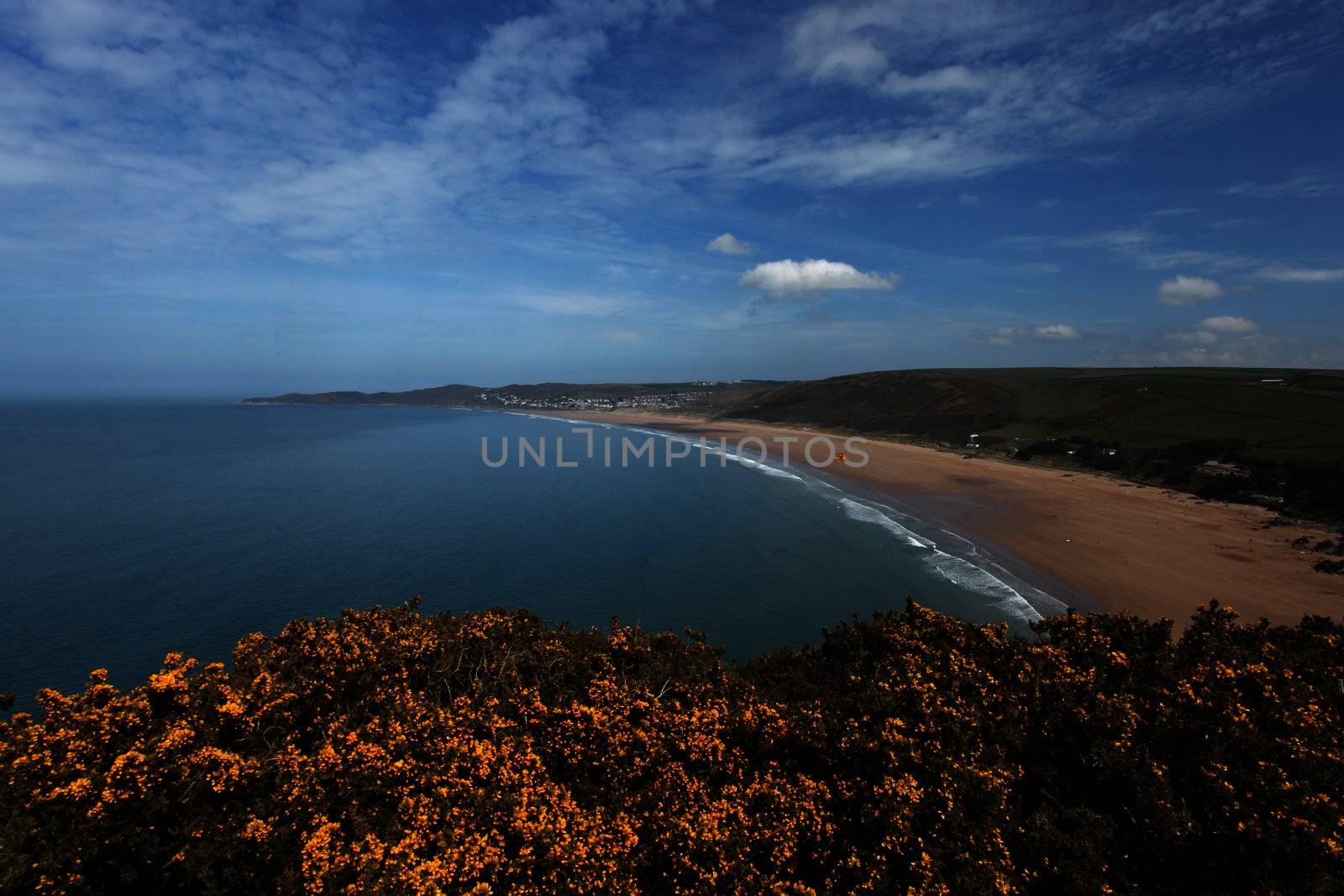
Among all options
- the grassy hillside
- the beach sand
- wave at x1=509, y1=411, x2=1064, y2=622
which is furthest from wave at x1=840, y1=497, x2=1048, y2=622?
the grassy hillside

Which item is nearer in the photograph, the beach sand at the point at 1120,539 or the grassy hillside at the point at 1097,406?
the beach sand at the point at 1120,539

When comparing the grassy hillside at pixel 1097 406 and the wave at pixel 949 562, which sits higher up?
the grassy hillside at pixel 1097 406

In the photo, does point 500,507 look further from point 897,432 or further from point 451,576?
point 897,432

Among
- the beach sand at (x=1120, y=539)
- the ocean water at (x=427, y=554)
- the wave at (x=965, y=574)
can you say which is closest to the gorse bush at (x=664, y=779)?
the ocean water at (x=427, y=554)

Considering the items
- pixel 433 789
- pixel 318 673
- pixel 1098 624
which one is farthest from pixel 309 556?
pixel 1098 624

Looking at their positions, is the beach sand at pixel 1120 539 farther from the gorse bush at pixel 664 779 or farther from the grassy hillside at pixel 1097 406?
the gorse bush at pixel 664 779

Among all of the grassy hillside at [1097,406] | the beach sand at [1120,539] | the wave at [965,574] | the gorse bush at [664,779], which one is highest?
the grassy hillside at [1097,406]

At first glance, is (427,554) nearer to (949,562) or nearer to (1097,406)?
(949,562)

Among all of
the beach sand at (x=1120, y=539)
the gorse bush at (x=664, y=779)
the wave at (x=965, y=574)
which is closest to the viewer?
the gorse bush at (x=664, y=779)
